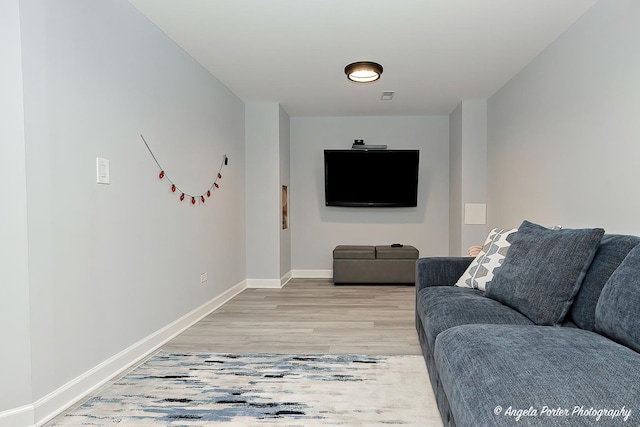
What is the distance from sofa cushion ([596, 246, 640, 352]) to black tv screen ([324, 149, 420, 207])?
13.7ft

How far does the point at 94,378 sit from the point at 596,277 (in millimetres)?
2625

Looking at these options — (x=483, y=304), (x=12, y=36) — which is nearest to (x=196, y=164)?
(x=12, y=36)

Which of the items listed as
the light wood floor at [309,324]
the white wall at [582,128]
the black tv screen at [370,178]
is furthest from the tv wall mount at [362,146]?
the light wood floor at [309,324]

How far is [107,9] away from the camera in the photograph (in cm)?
243

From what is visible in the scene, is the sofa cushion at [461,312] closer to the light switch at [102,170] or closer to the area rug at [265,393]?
the area rug at [265,393]

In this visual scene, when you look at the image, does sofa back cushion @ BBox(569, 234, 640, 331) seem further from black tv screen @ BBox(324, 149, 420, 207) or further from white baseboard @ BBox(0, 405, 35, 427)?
black tv screen @ BBox(324, 149, 420, 207)

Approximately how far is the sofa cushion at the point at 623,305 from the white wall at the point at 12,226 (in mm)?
2427

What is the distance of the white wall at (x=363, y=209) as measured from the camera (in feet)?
19.7

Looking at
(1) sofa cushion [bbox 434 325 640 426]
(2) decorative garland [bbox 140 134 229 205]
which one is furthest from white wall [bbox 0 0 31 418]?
(1) sofa cushion [bbox 434 325 640 426]

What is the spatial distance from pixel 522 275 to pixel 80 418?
2288 mm

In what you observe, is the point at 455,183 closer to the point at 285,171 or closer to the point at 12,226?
the point at 285,171

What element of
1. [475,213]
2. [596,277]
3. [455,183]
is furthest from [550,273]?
[455,183]

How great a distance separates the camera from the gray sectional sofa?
1.07m

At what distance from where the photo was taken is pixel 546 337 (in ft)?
5.10
